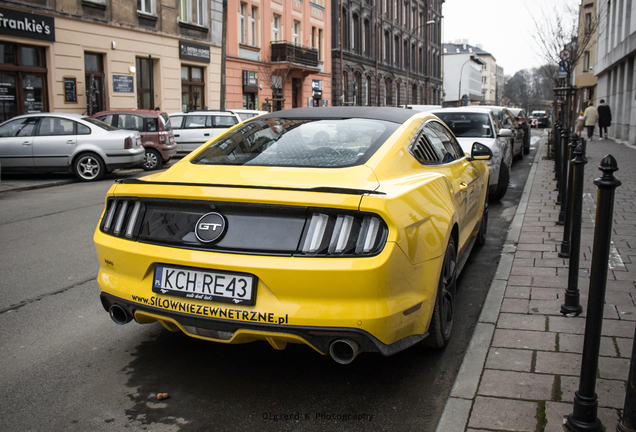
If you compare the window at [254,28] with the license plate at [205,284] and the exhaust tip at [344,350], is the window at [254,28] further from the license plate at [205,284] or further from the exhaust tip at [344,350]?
the exhaust tip at [344,350]

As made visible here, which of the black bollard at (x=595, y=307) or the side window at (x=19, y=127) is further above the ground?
the side window at (x=19, y=127)

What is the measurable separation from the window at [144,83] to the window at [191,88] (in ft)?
7.20

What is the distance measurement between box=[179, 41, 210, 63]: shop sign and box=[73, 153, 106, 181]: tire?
14.2 m

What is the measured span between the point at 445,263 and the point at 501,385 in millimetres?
836

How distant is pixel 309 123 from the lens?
4.00 m

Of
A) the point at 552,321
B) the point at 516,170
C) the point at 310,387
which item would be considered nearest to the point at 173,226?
the point at 310,387

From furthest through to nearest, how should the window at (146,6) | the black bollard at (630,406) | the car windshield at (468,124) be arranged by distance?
the window at (146,6) → the car windshield at (468,124) → the black bollard at (630,406)

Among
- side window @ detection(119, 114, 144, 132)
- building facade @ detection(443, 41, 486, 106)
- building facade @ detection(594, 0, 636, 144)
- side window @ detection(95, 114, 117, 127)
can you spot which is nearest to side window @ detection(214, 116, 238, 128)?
side window @ detection(119, 114, 144, 132)

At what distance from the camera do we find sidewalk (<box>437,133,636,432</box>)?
110 inches

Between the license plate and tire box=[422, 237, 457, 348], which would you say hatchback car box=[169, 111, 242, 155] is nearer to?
tire box=[422, 237, 457, 348]

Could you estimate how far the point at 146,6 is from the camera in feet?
81.8

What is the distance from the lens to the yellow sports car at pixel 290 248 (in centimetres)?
276

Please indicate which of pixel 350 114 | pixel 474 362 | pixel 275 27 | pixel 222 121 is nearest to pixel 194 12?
pixel 275 27

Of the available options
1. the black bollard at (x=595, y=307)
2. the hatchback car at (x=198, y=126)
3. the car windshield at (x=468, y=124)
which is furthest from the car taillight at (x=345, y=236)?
the hatchback car at (x=198, y=126)
